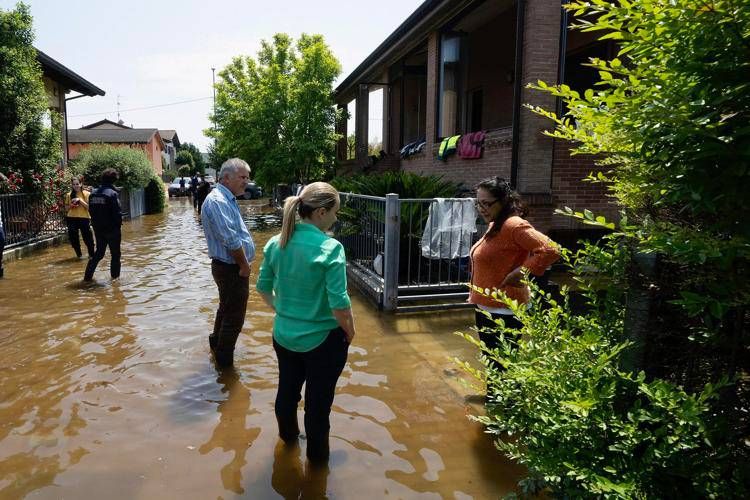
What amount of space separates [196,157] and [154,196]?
58055 millimetres

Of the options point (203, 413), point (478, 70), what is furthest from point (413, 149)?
point (203, 413)

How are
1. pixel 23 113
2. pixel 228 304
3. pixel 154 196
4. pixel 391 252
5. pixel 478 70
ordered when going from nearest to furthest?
1. pixel 228 304
2. pixel 391 252
3. pixel 23 113
4. pixel 478 70
5. pixel 154 196

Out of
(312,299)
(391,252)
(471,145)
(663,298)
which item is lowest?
(391,252)

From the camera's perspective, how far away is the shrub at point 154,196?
24.4 m

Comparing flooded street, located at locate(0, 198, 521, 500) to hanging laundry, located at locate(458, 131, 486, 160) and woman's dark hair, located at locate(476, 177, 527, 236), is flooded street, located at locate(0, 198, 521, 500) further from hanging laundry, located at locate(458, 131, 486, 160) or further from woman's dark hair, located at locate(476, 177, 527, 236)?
hanging laundry, located at locate(458, 131, 486, 160)

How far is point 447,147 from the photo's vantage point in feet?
36.0

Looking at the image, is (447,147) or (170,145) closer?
A: (447,147)

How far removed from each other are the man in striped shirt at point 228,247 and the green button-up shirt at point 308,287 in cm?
157

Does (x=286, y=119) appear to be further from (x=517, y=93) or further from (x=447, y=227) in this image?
(x=447, y=227)

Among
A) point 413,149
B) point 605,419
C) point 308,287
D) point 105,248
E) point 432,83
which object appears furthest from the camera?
point 413,149

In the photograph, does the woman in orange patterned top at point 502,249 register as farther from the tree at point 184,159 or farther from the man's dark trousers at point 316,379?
the tree at point 184,159

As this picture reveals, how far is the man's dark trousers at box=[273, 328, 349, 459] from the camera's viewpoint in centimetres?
301

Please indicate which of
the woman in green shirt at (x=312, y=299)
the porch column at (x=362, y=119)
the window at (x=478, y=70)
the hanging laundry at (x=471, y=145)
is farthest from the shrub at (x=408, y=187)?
the porch column at (x=362, y=119)

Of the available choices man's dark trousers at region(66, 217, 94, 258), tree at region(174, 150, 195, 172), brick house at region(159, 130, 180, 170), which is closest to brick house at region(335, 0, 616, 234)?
man's dark trousers at region(66, 217, 94, 258)
